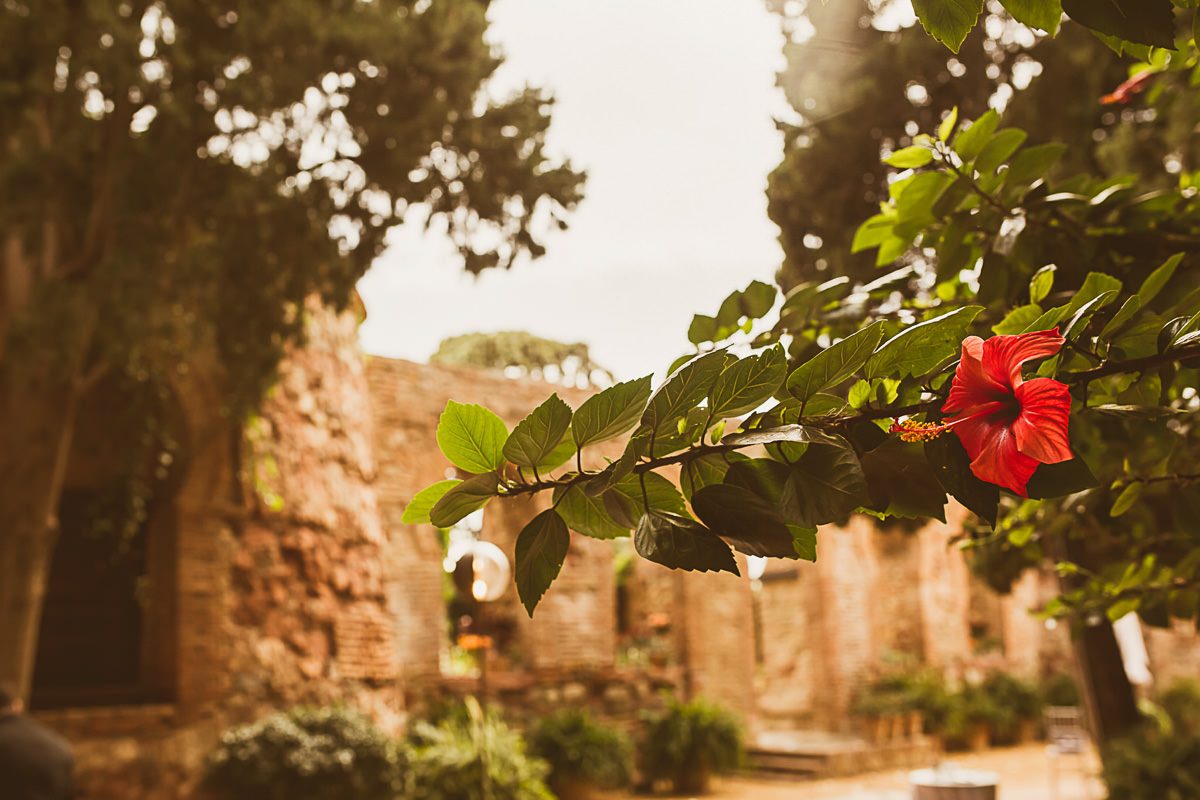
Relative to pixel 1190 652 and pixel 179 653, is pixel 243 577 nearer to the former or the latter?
pixel 179 653

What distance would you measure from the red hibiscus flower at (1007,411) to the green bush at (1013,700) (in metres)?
14.6

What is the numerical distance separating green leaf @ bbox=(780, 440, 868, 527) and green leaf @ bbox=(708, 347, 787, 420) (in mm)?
49

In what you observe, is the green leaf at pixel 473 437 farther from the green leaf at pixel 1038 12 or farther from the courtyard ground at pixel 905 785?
the courtyard ground at pixel 905 785

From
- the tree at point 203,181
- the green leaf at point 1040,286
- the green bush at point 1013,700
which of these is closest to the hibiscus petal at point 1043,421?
the green leaf at point 1040,286

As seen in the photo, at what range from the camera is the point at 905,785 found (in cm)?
1067

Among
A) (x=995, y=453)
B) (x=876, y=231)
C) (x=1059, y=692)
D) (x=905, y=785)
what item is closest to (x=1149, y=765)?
(x=905, y=785)

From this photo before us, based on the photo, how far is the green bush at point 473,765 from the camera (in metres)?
7.39

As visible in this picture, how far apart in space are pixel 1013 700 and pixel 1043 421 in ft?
49.0

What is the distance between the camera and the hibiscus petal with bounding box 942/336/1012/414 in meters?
0.59

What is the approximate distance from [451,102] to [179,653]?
12.6ft

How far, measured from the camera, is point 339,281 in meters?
4.99

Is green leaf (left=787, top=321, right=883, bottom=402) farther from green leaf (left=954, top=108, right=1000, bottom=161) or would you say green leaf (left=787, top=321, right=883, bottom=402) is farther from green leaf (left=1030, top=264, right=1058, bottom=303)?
green leaf (left=954, top=108, right=1000, bottom=161)

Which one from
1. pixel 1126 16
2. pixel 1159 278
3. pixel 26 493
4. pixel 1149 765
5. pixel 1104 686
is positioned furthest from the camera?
pixel 1104 686

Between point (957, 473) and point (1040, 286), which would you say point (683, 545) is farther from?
point (1040, 286)
